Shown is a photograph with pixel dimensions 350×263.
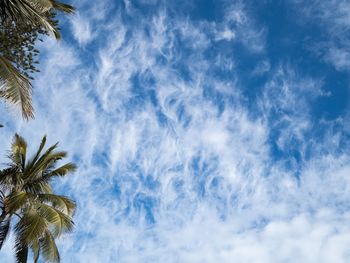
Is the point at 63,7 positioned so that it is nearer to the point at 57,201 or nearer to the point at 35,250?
the point at 57,201

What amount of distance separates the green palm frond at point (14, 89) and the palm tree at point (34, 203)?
246 inches

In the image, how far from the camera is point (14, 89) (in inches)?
368

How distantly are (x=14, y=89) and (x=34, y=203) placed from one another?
7.29 metres

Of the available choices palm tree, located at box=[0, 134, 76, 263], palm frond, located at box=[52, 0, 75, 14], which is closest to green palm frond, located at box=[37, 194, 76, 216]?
palm tree, located at box=[0, 134, 76, 263]

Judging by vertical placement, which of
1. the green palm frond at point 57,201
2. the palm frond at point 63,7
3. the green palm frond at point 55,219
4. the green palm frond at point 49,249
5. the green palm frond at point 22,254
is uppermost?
the palm frond at point 63,7

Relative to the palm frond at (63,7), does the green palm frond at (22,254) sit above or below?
below

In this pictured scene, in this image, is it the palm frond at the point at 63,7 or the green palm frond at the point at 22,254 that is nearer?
the palm frond at the point at 63,7

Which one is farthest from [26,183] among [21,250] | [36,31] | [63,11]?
[63,11]

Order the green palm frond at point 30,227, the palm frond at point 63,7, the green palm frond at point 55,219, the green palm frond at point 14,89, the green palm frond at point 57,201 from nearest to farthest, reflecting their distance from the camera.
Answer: the green palm frond at point 14,89
the palm frond at point 63,7
the green palm frond at point 30,227
the green palm frond at point 55,219
the green palm frond at point 57,201

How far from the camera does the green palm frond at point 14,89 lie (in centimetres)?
930

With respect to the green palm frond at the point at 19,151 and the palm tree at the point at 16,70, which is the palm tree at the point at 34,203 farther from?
the palm tree at the point at 16,70

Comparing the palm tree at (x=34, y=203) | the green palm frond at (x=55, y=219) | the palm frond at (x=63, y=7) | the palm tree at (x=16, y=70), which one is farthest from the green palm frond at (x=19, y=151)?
the palm tree at (x=16, y=70)

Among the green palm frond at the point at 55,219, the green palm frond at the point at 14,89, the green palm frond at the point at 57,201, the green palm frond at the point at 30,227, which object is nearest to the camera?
the green palm frond at the point at 14,89

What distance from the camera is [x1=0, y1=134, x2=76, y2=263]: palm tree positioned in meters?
14.6
